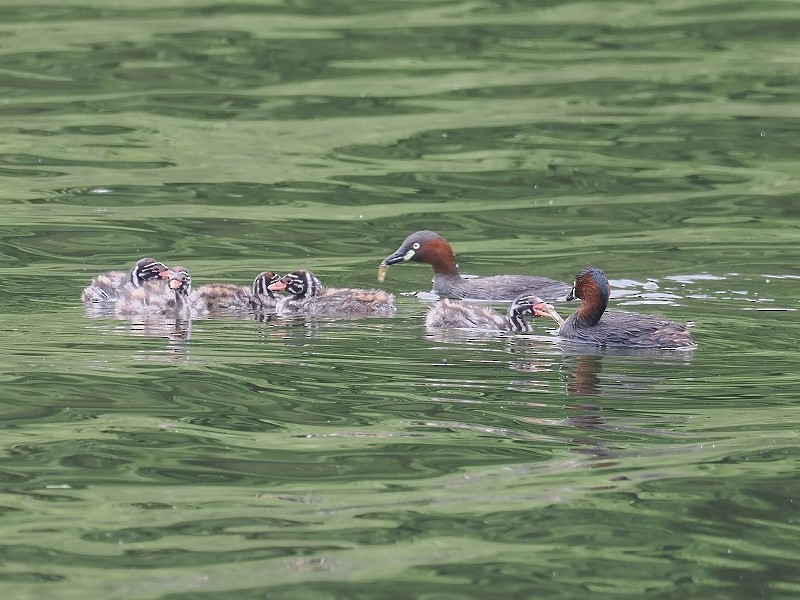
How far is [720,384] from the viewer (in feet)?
28.2

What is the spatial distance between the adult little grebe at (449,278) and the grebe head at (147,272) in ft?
5.99

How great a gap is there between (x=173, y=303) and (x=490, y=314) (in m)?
2.08

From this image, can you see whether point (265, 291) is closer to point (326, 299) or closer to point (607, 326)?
point (326, 299)

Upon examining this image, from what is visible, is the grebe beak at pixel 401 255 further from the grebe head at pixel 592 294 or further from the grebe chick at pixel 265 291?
the grebe head at pixel 592 294

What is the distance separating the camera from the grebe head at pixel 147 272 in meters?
11.7

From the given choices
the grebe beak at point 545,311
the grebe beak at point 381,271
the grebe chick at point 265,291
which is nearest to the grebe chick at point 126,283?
the grebe chick at point 265,291

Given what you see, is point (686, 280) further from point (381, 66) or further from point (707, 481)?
point (381, 66)

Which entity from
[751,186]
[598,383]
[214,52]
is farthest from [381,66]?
[598,383]

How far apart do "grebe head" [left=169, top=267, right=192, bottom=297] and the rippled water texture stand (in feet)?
2.02

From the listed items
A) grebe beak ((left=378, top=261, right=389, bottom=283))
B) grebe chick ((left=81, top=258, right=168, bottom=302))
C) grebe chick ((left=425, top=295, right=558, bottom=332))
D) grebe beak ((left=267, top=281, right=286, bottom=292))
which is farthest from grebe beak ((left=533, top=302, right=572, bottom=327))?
grebe chick ((left=81, top=258, right=168, bottom=302))

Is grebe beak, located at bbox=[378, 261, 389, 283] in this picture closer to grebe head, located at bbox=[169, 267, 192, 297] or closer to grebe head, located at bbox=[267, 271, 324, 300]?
grebe head, located at bbox=[267, 271, 324, 300]

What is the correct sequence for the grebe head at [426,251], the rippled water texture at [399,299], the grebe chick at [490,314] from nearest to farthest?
1. the rippled water texture at [399,299]
2. the grebe chick at [490,314]
3. the grebe head at [426,251]

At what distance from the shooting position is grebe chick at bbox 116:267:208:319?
439 inches

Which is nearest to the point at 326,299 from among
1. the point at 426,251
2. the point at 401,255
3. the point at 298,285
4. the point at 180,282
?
the point at 298,285
